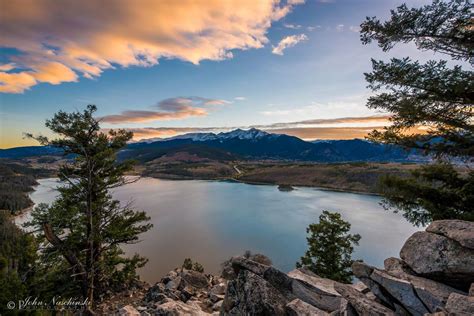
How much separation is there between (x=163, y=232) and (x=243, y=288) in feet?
179

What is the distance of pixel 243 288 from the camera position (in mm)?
7375

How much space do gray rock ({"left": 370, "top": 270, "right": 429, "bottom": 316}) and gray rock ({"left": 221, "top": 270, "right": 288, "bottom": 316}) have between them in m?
3.00

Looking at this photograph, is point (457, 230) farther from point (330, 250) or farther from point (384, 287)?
point (330, 250)

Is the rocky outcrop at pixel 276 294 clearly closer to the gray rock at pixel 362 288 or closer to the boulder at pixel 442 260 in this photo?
the gray rock at pixel 362 288

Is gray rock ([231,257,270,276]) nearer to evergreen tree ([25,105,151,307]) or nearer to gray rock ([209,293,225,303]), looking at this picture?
gray rock ([209,293,225,303])

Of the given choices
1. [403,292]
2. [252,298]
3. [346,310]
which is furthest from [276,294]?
[403,292]

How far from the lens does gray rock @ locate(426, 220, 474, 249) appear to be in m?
7.33

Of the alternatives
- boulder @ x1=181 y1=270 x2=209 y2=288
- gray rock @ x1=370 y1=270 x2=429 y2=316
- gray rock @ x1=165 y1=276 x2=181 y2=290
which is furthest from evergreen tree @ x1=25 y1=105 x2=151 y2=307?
gray rock @ x1=370 y1=270 x2=429 y2=316

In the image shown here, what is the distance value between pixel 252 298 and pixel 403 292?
4.28 metres

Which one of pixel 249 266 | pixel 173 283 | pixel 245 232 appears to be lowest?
pixel 245 232

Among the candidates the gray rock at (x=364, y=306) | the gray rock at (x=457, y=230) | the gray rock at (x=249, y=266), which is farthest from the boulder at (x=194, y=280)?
the gray rock at (x=457, y=230)

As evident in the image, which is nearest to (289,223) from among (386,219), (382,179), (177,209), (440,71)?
(386,219)

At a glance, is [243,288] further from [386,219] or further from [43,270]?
[386,219]

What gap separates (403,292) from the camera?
7.20 m
